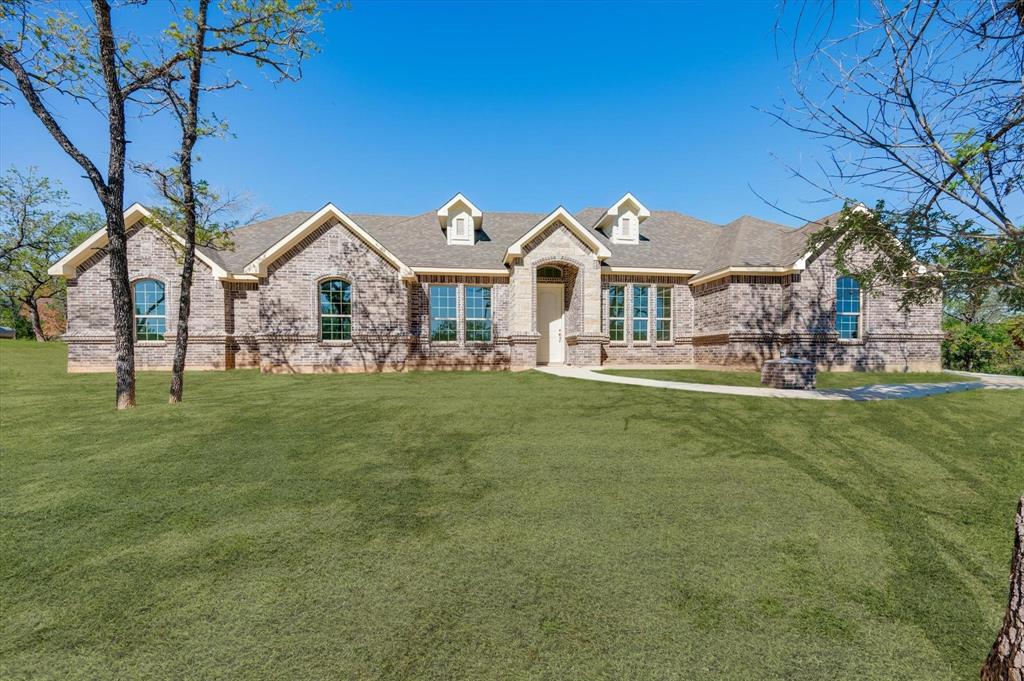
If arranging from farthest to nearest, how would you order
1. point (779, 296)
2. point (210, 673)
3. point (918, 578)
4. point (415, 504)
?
point (779, 296) → point (415, 504) → point (918, 578) → point (210, 673)

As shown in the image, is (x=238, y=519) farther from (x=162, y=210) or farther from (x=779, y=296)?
(x=779, y=296)

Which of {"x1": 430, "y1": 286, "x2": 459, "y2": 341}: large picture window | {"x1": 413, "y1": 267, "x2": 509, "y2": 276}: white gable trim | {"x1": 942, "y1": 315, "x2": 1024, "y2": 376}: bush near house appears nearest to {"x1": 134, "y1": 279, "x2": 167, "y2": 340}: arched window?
{"x1": 413, "y1": 267, "x2": 509, "y2": 276}: white gable trim

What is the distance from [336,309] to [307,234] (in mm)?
2927

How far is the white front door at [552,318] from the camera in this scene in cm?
1833

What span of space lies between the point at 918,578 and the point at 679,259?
1723cm

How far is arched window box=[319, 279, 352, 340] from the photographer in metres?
15.7

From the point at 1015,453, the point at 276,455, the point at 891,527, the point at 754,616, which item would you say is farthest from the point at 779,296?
the point at 276,455

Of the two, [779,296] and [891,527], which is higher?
[779,296]

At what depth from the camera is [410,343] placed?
16.2 m

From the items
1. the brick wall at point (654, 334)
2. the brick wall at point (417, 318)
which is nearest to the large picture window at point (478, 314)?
the brick wall at point (417, 318)

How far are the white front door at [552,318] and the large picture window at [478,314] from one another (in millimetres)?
2523

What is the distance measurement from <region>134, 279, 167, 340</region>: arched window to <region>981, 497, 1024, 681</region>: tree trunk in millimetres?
21757

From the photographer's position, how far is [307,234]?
1533 centimetres

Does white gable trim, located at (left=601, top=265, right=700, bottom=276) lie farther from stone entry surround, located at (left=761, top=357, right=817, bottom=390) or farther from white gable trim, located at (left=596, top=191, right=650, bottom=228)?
stone entry surround, located at (left=761, top=357, right=817, bottom=390)
